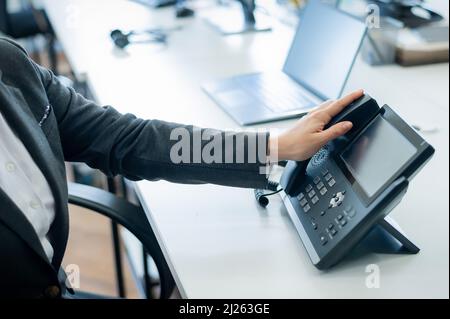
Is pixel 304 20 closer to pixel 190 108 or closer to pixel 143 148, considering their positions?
pixel 190 108

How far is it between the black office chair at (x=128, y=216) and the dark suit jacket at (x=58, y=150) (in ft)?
0.25

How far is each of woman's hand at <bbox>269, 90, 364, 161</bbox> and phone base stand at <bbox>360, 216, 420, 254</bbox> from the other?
16cm

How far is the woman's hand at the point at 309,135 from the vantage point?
0.87m

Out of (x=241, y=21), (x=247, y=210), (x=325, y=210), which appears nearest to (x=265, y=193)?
(x=247, y=210)

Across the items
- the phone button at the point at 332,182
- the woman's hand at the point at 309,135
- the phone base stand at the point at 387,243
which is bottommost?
the phone base stand at the point at 387,243

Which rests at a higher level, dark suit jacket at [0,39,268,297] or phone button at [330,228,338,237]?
phone button at [330,228,338,237]

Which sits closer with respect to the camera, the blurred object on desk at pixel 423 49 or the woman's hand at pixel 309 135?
the woman's hand at pixel 309 135

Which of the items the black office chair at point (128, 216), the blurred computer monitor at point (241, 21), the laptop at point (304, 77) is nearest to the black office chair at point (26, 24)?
the blurred computer monitor at point (241, 21)

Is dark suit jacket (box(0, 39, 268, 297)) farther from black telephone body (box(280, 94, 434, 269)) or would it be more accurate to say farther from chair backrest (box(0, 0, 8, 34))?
chair backrest (box(0, 0, 8, 34))

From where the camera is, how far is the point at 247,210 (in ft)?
3.04

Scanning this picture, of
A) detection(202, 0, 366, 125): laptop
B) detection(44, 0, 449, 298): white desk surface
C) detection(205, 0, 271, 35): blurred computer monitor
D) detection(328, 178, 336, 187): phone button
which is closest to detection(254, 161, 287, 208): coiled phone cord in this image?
detection(44, 0, 449, 298): white desk surface

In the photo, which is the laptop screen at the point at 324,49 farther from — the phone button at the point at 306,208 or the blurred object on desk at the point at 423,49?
the phone button at the point at 306,208

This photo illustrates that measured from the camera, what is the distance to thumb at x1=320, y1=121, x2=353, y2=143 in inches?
33.5
